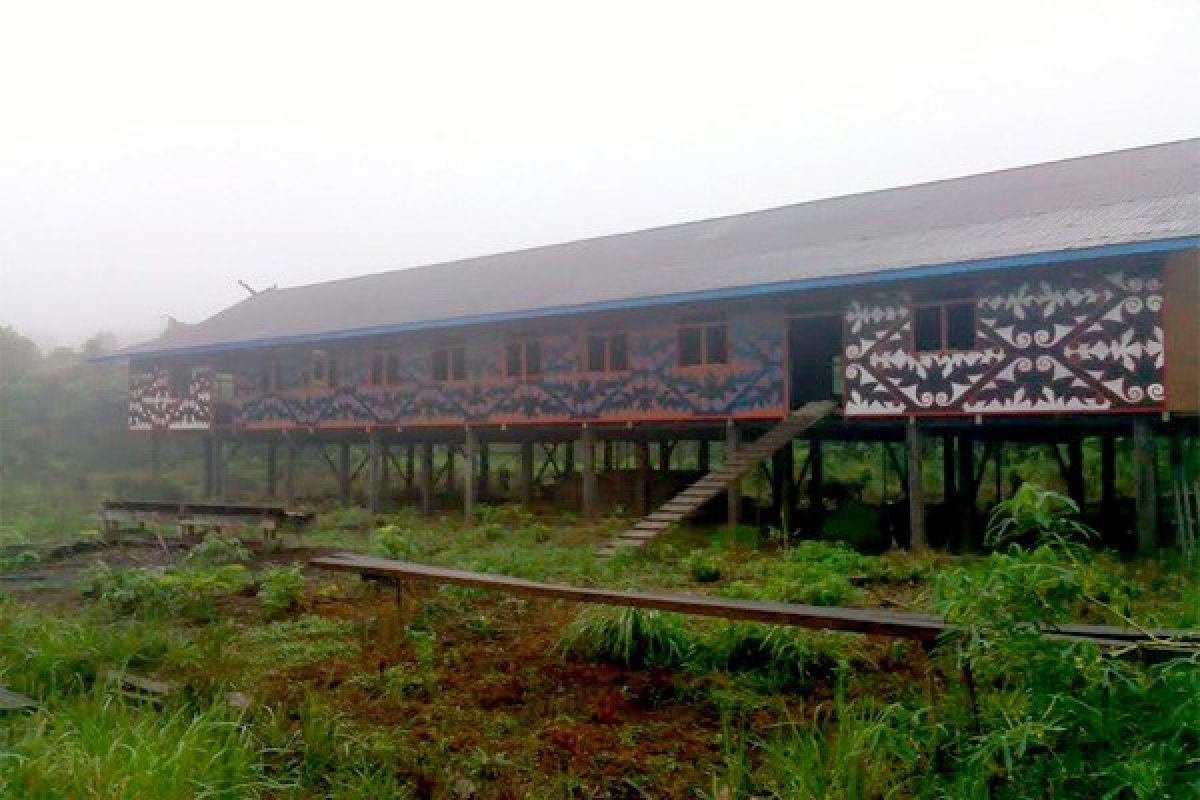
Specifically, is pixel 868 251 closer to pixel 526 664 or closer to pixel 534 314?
pixel 534 314

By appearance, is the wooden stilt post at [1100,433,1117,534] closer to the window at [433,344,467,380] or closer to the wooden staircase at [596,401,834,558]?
the wooden staircase at [596,401,834,558]

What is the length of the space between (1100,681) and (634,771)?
2.12 m

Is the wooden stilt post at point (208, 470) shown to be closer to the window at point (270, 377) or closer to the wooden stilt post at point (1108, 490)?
the window at point (270, 377)

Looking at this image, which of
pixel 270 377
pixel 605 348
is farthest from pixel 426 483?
pixel 605 348

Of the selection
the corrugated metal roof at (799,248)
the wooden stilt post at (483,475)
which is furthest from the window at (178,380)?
the wooden stilt post at (483,475)

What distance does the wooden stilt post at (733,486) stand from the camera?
14.2m

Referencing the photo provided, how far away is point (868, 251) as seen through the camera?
46.4ft

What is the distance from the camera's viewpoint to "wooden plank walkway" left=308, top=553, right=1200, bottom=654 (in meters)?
3.55

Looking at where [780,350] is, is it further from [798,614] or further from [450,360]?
[798,614]

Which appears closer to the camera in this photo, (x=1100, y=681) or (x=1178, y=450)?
(x=1100, y=681)

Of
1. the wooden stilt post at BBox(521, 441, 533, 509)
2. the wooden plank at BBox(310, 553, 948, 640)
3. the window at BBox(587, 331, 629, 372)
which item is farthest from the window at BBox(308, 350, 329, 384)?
the wooden plank at BBox(310, 553, 948, 640)

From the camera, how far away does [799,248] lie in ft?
52.3

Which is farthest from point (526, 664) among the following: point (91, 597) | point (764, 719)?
point (91, 597)

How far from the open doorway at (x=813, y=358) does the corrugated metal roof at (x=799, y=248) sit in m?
1.76
